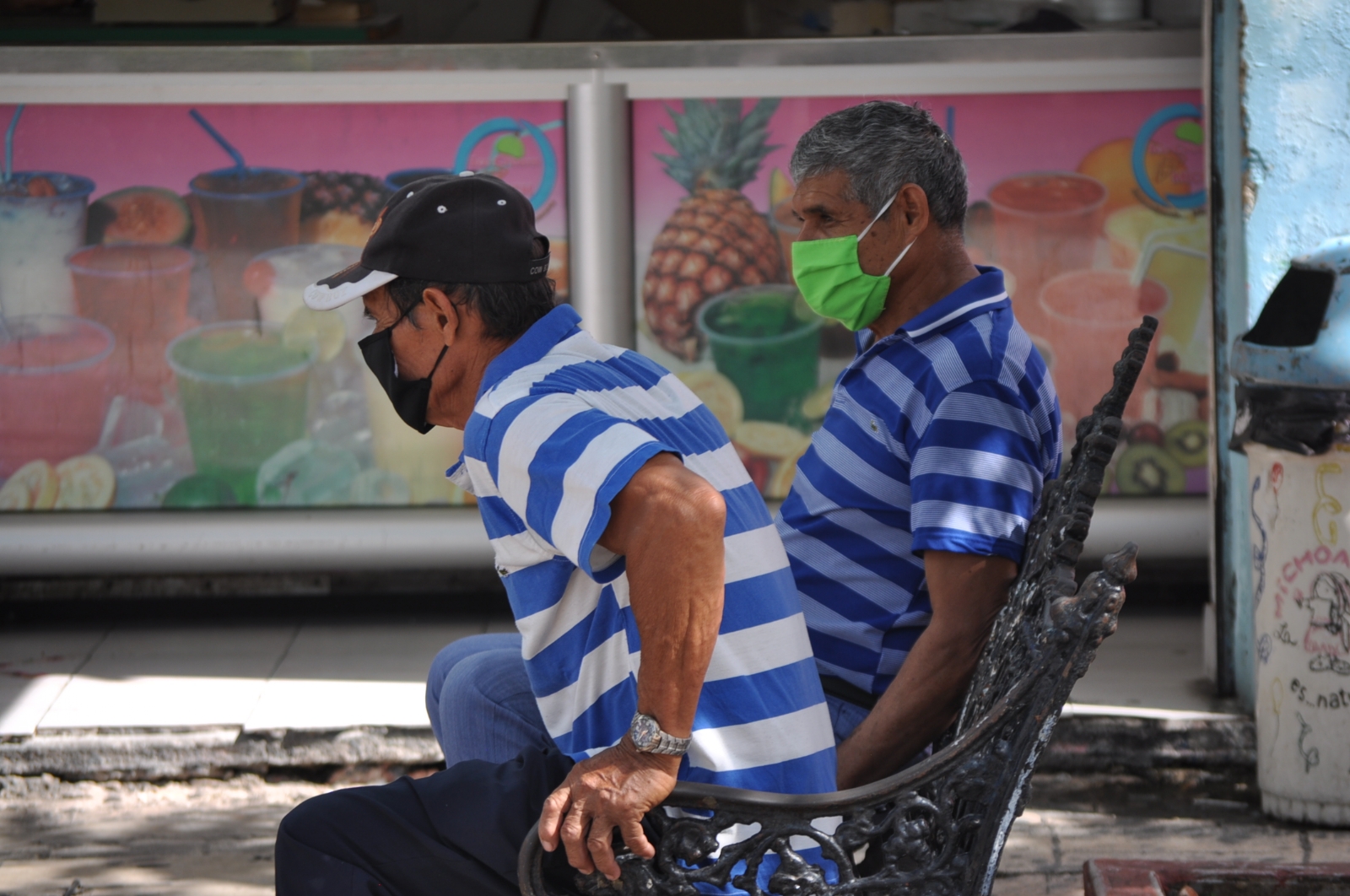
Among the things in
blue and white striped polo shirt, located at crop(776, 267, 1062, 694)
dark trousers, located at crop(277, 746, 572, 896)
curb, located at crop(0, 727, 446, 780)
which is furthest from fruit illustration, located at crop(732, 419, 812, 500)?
dark trousers, located at crop(277, 746, 572, 896)

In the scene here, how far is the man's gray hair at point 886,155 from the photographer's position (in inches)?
94.1

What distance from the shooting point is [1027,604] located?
1934 millimetres

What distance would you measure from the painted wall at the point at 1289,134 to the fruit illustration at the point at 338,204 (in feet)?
9.11

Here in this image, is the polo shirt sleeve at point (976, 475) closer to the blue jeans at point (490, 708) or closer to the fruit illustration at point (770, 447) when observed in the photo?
the blue jeans at point (490, 708)

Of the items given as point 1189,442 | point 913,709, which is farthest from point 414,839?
point 1189,442

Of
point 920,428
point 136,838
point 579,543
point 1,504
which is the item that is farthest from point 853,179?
point 1,504

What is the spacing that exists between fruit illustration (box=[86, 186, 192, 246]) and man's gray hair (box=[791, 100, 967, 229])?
123 inches

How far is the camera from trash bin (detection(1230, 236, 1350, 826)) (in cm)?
321

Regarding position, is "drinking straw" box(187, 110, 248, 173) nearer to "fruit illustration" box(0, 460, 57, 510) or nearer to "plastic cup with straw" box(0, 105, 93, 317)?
"plastic cup with straw" box(0, 105, 93, 317)

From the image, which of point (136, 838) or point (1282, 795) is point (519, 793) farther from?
point (1282, 795)

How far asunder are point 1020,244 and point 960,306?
2.67 meters

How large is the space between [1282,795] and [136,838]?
291 centimetres

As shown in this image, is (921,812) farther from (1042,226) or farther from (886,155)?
(1042,226)

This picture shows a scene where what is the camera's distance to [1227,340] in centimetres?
394
